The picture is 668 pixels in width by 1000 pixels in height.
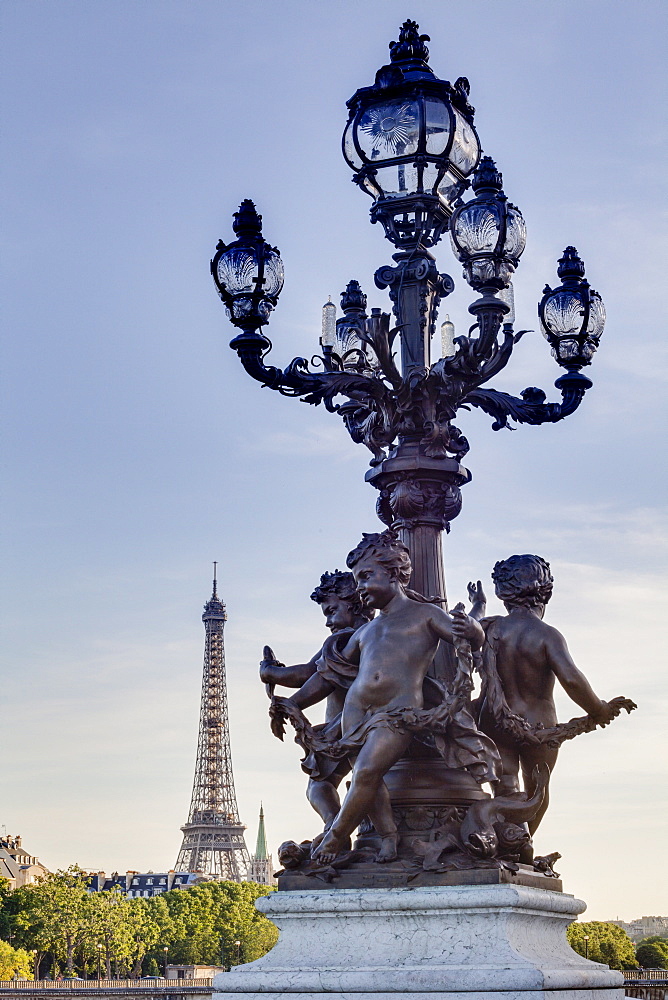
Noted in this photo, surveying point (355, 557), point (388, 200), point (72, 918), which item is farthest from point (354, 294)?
point (72, 918)

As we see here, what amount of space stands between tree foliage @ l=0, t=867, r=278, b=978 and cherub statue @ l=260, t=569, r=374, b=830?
61.1 m

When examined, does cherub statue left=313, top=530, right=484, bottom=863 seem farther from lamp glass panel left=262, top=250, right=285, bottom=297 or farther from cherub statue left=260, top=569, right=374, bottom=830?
lamp glass panel left=262, top=250, right=285, bottom=297

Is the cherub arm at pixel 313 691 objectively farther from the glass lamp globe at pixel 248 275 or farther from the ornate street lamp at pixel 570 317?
the ornate street lamp at pixel 570 317

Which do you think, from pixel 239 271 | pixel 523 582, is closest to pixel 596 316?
pixel 523 582

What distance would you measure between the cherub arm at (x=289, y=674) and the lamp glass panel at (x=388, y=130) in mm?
3879

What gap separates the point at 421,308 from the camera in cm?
1163

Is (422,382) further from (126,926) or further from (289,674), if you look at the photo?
(126,926)

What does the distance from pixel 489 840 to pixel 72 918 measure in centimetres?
7130

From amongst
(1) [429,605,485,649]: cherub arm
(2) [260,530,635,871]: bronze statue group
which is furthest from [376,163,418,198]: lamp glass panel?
(1) [429,605,485,649]: cherub arm

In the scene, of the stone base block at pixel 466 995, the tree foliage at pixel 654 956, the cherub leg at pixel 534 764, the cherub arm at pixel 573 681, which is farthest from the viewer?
the tree foliage at pixel 654 956

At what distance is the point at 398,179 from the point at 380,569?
3.32 m

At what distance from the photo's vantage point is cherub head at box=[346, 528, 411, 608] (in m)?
10.1

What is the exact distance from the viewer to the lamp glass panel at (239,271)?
36.9 ft

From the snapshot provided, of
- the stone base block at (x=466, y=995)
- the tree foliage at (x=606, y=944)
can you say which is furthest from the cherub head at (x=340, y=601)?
the tree foliage at (x=606, y=944)
